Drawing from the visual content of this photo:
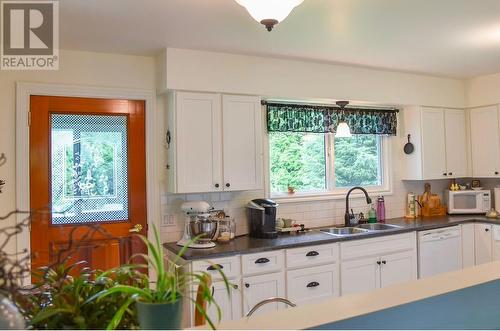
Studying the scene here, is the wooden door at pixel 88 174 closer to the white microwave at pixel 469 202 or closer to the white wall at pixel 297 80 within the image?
the white wall at pixel 297 80

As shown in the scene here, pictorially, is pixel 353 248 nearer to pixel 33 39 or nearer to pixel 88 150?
pixel 88 150

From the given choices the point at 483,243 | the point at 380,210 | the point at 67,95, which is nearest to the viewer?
the point at 67,95

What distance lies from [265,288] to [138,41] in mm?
2111

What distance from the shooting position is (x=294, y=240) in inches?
133

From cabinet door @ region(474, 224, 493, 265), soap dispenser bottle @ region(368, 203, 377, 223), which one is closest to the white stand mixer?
soap dispenser bottle @ region(368, 203, 377, 223)

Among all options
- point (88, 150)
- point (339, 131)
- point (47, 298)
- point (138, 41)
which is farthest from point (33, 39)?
point (339, 131)

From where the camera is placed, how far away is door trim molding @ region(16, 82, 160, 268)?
298 cm

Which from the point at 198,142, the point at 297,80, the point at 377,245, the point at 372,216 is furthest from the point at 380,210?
the point at 198,142

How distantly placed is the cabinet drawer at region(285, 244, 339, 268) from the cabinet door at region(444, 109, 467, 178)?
2.10 meters

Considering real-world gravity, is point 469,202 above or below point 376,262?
above

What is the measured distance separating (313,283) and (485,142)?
112 inches

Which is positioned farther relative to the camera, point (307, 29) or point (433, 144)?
point (433, 144)

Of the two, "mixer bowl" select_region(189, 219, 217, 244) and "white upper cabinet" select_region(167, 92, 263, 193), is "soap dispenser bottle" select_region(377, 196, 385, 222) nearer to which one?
"white upper cabinet" select_region(167, 92, 263, 193)

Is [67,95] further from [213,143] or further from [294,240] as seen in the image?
[294,240]
